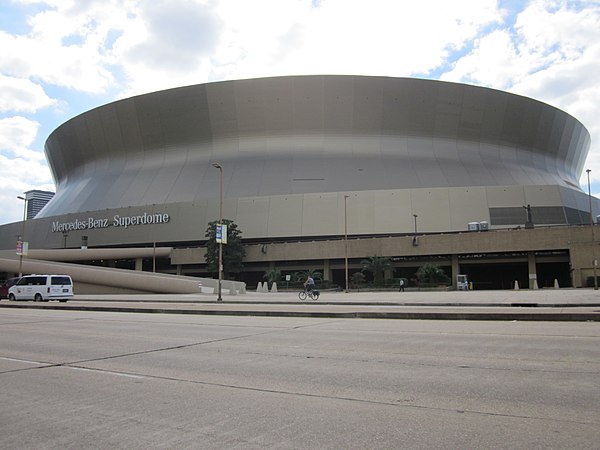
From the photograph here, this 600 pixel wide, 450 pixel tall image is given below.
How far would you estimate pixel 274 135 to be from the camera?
75.8m

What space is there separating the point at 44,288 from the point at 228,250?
109 feet

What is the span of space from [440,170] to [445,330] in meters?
62.7

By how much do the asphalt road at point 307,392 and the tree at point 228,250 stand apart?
170 ft

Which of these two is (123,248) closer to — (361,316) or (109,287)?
(109,287)

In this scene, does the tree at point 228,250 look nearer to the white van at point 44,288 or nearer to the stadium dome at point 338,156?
the stadium dome at point 338,156

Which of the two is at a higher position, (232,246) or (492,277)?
(232,246)

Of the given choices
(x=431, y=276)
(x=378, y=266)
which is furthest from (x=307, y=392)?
(x=378, y=266)

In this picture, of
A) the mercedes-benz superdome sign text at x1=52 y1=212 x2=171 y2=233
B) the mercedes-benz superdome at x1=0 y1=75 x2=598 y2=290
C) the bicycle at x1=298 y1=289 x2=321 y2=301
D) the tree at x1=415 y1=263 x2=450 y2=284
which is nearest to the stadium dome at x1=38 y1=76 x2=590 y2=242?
the mercedes-benz superdome at x1=0 y1=75 x2=598 y2=290

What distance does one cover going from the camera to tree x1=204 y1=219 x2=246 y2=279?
6400 cm

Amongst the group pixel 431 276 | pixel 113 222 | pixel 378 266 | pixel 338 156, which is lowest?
pixel 431 276

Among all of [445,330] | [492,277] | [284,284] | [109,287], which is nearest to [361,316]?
[445,330]

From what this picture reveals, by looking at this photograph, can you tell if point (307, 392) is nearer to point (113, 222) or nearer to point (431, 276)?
point (431, 276)

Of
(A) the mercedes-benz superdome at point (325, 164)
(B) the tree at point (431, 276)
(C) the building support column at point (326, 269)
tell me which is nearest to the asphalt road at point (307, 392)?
(B) the tree at point (431, 276)

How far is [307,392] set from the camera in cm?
655
